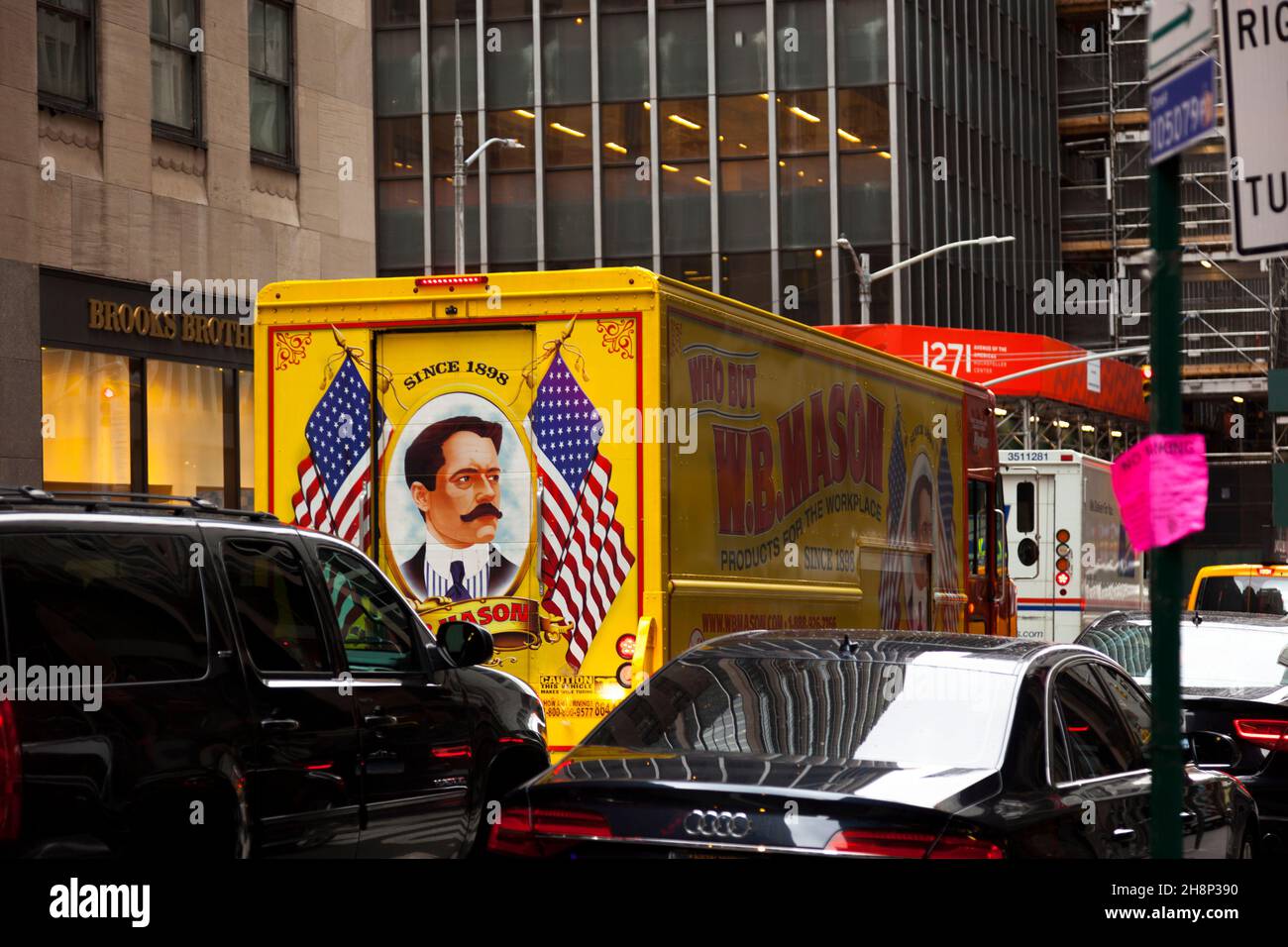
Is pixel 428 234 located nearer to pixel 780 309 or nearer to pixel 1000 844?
pixel 780 309

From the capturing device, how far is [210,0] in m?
23.7

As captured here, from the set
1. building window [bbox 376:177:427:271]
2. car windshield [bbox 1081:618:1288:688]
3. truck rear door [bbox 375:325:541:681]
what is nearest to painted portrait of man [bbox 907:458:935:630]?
car windshield [bbox 1081:618:1288:688]

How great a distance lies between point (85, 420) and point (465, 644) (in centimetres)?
1419

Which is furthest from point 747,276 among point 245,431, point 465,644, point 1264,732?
point 465,644

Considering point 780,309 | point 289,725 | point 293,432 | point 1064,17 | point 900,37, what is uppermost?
point 1064,17

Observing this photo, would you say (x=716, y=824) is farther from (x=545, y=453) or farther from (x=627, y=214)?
(x=627, y=214)

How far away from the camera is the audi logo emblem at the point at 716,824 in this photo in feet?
18.9

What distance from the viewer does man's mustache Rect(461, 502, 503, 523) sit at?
11211 millimetres

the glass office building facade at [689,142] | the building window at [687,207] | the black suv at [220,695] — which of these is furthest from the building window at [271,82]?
the building window at [687,207]

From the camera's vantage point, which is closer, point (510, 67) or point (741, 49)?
point (741, 49)

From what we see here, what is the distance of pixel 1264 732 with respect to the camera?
10.3 meters

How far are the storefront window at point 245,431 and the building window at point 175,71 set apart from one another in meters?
3.20

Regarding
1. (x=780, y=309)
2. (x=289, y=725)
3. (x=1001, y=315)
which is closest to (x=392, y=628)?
(x=289, y=725)
